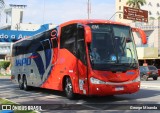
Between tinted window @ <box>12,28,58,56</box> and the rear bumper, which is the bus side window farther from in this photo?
tinted window @ <box>12,28,58,56</box>

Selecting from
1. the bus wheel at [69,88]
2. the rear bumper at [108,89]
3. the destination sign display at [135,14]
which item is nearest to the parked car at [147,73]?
the destination sign display at [135,14]

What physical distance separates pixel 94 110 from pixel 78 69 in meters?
2.71

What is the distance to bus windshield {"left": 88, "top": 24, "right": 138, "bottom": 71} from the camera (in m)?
14.2

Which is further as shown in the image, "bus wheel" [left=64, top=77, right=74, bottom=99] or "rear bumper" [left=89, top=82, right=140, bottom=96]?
"bus wheel" [left=64, top=77, right=74, bottom=99]

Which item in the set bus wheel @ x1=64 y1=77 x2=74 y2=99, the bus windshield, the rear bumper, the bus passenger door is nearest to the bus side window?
the bus passenger door

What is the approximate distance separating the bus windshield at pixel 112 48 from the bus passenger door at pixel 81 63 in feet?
1.30

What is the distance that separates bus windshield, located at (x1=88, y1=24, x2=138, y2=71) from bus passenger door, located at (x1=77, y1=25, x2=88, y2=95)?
395 millimetres

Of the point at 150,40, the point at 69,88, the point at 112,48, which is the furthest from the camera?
the point at 150,40

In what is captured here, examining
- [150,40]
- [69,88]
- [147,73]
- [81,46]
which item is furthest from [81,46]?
[150,40]

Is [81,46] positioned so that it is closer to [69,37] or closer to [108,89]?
[69,37]

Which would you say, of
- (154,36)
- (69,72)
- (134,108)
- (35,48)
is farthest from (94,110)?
(154,36)

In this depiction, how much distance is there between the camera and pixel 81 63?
48.0 feet

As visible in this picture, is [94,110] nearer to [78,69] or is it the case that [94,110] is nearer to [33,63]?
[78,69]

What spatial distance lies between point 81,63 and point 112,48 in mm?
1374
